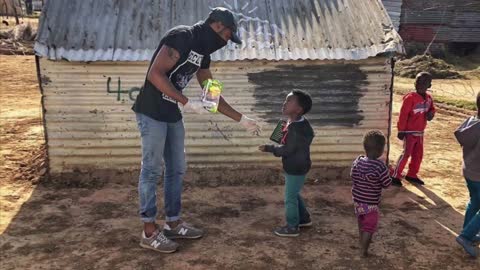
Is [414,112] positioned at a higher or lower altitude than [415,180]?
higher

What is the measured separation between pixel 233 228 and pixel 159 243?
2.96 ft

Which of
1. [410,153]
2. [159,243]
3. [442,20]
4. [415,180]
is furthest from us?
[442,20]

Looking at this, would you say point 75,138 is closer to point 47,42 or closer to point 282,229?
point 47,42

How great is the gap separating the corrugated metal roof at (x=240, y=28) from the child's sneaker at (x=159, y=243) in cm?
237

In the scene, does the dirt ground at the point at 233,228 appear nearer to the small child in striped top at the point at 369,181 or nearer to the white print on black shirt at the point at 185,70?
the small child in striped top at the point at 369,181

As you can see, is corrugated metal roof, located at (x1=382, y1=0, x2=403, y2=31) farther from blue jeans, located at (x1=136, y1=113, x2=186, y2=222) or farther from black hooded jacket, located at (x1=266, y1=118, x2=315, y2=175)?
blue jeans, located at (x1=136, y1=113, x2=186, y2=222)

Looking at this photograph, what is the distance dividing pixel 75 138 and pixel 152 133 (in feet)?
8.01

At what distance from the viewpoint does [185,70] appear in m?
3.98

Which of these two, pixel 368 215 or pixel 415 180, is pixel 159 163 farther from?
pixel 415 180

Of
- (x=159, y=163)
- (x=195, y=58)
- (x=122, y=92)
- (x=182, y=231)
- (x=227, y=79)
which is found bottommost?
(x=182, y=231)

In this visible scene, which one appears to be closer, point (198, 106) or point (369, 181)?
point (198, 106)

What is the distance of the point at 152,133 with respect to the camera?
395cm

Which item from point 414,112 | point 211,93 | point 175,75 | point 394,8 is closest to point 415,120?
point 414,112

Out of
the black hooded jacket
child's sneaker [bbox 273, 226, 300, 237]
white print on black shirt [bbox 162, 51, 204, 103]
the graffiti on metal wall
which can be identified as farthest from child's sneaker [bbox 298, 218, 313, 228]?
the graffiti on metal wall
